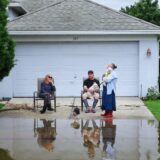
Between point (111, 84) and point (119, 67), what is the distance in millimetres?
5910

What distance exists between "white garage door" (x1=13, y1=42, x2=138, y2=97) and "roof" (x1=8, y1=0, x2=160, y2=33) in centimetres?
68

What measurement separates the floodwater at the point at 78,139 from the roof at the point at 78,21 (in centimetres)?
688

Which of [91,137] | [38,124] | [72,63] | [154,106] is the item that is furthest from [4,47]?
[91,137]

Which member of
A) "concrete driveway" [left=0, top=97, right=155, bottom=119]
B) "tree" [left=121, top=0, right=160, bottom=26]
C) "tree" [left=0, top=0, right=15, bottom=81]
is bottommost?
"concrete driveway" [left=0, top=97, right=155, bottom=119]

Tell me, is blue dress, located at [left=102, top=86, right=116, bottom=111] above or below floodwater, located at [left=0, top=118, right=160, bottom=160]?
above

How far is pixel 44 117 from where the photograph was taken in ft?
47.0

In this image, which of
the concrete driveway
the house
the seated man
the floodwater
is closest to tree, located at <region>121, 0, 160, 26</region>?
the house

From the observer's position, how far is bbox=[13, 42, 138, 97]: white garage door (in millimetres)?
20156

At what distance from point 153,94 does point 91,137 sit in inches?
351

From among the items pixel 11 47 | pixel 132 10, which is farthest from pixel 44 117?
pixel 132 10

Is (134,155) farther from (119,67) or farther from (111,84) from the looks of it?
(119,67)

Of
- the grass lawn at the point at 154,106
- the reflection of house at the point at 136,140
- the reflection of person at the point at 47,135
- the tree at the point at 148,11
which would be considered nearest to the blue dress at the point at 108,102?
the reflection of house at the point at 136,140

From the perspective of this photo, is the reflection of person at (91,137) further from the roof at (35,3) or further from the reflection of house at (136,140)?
the roof at (35,3)

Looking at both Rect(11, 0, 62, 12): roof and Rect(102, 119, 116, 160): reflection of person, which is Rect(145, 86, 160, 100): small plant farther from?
Rect(11, 0, 62, 12): roof
